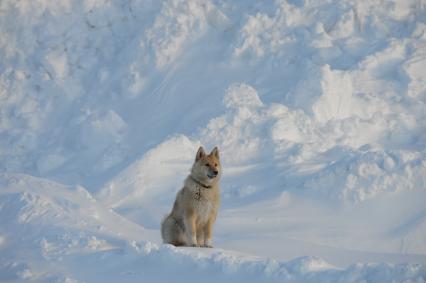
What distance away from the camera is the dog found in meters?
8.04

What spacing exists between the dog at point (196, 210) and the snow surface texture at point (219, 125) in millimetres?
637

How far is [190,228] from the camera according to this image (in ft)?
26.2

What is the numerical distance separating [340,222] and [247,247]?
→ 1.88 m

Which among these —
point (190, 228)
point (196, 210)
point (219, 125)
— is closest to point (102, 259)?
point (190, 228)

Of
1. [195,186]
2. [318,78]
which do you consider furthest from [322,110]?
[195,186]

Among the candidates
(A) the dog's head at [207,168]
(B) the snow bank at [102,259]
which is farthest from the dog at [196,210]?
(B) the snow bank at [102,259]

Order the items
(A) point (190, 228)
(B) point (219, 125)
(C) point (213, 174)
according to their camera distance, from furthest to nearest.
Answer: (B) point (219, 125)
(C) point (213, 174)
(A) point (190, 228)

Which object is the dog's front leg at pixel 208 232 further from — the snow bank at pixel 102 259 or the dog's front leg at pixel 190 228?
the snow bank at pixel 102 259

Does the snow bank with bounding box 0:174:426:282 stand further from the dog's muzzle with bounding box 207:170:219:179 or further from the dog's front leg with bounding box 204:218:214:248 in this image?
the dog's muzzle with bounding box 207:170:219:179

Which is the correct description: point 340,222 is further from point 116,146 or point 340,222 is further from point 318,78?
point 116,146

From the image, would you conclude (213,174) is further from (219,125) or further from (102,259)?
(219,125)

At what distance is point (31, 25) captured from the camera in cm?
1686

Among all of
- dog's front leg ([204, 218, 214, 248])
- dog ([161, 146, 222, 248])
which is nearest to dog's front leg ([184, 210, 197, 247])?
dog ([161, 146, 222, 248])

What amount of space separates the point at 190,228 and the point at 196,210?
0.71 feet
